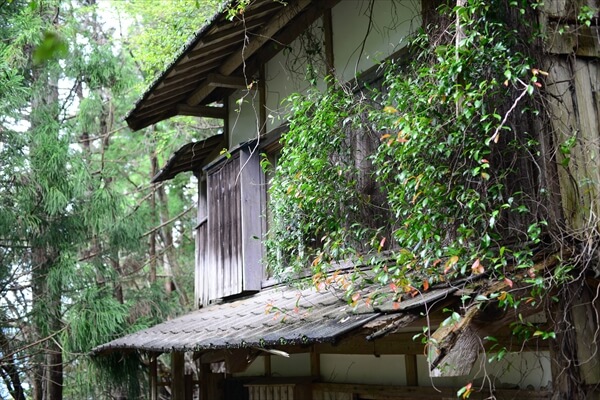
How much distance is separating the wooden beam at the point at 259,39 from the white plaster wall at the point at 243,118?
48 centimetres

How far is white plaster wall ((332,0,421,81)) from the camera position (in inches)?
262

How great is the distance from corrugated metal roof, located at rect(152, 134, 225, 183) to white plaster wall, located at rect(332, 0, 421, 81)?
3.94 metres

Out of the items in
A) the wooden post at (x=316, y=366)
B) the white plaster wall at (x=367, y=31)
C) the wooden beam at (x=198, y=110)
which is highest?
the wooden beam at (x=198, y=110)

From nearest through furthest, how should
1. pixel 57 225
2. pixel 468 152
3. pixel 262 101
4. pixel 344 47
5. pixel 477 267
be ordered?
1. pixel 477 267
2. pixel 468 152
3. pixel 344 47
4. pixel 262 101
5. pixel 57 225

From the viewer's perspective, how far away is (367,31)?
7246 millimetres

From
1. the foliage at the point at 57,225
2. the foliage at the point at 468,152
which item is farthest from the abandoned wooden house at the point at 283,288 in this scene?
the foliage at the point at 57,225

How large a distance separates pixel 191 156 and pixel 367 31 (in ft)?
17.6

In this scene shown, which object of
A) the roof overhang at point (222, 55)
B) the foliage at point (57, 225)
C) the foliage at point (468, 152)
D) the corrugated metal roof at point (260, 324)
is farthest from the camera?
the foliage at point (57, 225)

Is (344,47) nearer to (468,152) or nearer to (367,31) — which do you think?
(367,31)

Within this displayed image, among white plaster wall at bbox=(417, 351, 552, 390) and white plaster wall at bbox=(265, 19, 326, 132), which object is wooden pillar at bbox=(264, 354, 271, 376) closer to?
white plaster wall at bbox=(265, 19, 326, 132)

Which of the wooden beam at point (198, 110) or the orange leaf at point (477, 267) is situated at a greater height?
the wooden beam at point (198, 110)

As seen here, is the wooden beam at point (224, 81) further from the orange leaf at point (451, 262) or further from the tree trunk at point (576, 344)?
the tree trunk at point (576, 344)

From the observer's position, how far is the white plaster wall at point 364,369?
695 cm

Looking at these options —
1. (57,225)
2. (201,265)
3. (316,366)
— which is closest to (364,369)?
(316,366)
